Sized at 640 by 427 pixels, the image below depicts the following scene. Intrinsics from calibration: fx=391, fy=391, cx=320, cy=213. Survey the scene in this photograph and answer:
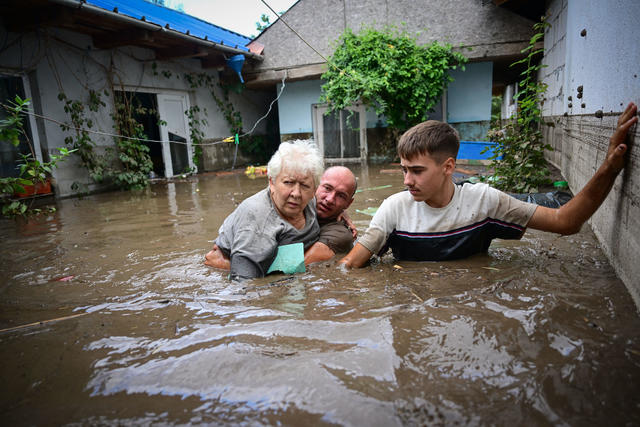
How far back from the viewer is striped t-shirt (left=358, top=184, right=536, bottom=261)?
247cm

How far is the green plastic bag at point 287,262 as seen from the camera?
9.14ft

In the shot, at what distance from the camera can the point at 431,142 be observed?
91.7 inches

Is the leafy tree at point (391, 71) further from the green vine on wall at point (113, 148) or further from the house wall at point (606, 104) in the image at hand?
the green vine on wall at point (113, 148)

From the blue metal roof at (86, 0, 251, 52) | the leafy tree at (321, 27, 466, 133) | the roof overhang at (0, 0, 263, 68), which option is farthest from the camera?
the leafy tree at (321, 27, 466, 133)

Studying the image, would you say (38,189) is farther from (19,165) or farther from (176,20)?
(176,20)

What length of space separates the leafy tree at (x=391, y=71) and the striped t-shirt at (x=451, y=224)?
8029 millimetres

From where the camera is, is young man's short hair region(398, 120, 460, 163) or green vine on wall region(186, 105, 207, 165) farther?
green vine on wall region(186, 105, 207, 165)

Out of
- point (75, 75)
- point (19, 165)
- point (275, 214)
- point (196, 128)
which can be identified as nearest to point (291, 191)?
point (275, 214)

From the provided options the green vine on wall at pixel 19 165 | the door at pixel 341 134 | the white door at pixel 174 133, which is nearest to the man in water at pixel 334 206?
the green vine on wall at pixel 19 165

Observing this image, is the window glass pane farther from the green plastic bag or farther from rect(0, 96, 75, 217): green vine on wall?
the green plastic bag

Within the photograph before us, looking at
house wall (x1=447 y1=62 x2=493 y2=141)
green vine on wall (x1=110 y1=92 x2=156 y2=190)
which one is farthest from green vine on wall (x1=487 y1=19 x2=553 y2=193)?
green vine on wall (x1=110 y1=92 x2=156 y2=190)

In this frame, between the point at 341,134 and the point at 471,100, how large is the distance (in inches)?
161

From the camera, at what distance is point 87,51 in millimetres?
8289

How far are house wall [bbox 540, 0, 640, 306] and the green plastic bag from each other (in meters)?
1.88
